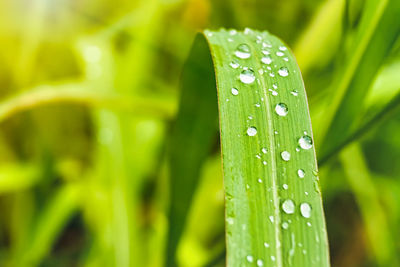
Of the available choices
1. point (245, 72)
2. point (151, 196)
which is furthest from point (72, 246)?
point (245, 72)

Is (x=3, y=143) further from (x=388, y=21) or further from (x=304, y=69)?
(x=388, y=21)

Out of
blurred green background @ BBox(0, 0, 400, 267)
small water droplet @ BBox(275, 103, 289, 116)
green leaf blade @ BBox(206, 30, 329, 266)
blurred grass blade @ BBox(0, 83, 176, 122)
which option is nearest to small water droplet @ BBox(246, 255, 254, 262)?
green leaf blade @ BBox(206, 30, 329, 266)

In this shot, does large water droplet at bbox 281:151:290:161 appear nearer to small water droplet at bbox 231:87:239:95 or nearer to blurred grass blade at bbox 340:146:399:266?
small water droplet at bbox 231:87:239:95

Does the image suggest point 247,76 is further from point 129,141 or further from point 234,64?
point 129,141

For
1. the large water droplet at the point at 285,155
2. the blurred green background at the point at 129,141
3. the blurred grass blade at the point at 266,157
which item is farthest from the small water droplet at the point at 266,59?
the blurred green background at the point at 129,141

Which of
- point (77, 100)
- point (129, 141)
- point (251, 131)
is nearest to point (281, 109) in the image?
point (251, 131)
